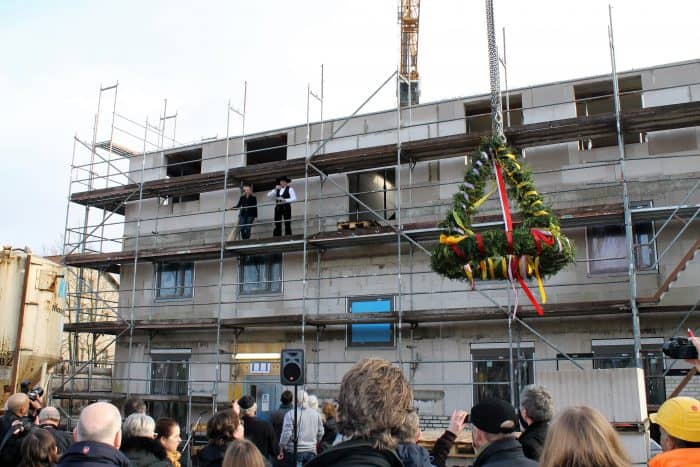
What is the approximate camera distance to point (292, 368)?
966 cm

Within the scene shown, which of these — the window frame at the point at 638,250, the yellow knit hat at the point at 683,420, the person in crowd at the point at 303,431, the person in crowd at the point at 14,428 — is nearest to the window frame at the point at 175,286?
the person in crowd at the point at 303,431

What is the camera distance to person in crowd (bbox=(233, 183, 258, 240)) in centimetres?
1836

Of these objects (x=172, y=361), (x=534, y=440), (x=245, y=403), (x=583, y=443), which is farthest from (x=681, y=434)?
(x=172, y=361)

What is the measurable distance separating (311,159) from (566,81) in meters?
6.44

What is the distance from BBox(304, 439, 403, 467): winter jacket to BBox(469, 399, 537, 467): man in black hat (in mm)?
1488

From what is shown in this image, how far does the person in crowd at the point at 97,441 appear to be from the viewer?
385 centimetres

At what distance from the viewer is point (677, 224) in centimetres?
1404

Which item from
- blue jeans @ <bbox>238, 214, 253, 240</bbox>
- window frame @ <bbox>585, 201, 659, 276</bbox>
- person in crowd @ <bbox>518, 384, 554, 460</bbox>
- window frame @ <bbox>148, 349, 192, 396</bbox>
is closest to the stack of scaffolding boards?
person in crowd @ <bbox>518, 384, 554, 460</bbox>

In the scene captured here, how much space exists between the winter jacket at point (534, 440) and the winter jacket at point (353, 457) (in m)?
2.61

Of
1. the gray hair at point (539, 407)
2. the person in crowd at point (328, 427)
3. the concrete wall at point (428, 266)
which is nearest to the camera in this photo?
the gray hair at point (539, 407)

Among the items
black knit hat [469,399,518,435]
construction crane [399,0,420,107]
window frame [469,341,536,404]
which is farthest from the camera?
construction crane [399,0,420,107]

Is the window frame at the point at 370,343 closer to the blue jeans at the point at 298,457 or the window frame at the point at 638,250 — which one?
the window frame at the point at 638,250

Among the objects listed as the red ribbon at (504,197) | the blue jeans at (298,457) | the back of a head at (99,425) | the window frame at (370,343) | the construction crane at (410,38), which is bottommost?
the blue jeans at (298,457)

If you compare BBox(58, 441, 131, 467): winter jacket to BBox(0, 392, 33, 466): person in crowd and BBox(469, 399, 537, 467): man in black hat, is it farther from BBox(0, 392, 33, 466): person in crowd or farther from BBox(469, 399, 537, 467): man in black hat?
BBox(0, 392, 33, 466): person in crowd
